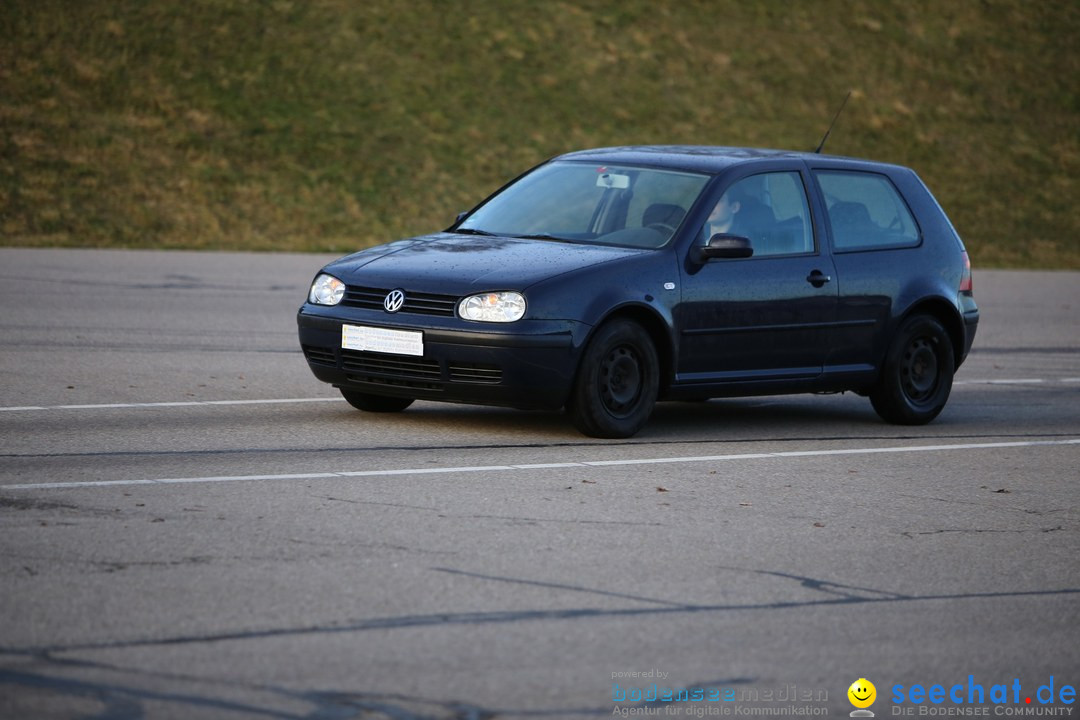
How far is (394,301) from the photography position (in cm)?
956

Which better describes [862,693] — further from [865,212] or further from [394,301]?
[865,212]

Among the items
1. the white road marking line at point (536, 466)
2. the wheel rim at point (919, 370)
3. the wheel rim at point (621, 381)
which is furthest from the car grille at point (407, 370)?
the wheel rim at point (919, 370)

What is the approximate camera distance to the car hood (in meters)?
9.45

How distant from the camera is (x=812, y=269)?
1066 centimetres

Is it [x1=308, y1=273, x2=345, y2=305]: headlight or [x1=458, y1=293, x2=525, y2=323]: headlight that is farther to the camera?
[x1=308, y1=273, x2=345, y2=305]: headlight

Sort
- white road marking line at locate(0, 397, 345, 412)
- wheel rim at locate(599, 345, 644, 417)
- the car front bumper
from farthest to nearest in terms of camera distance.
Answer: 1. white road marking line at locate(0, 397, 345, 412)
2. wheel rim at locate(599, 345, 644, 417)
3. the car front bumper

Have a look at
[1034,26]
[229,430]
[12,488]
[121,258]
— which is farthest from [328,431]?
[1034,26]

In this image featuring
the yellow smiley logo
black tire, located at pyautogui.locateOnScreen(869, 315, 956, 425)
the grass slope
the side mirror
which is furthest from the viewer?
the grass slope

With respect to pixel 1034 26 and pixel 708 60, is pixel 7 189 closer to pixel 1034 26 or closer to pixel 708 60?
pixel 708 60

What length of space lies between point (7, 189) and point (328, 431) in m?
20.3

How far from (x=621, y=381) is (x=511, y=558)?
3352 millimetres

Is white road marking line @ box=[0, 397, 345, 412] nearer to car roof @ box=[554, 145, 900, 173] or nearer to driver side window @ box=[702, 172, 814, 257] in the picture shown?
car roof @ box=[554, 145, 900, 173]

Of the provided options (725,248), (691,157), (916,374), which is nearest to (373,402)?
(725,248)

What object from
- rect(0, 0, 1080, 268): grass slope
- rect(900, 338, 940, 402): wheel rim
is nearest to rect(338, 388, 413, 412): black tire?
rect(900, 338, 940, 402): wheel rim
